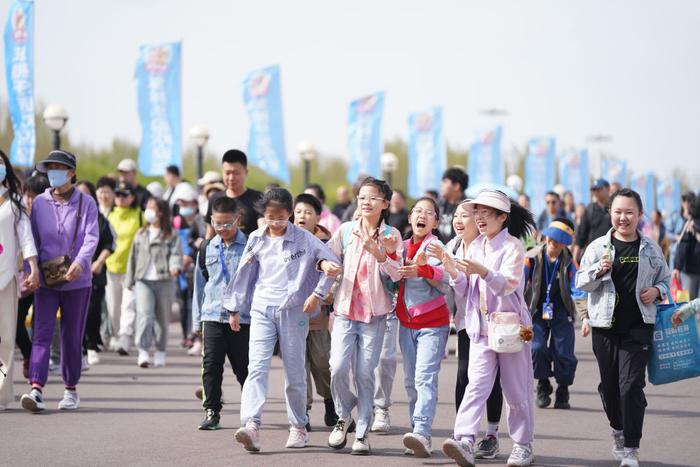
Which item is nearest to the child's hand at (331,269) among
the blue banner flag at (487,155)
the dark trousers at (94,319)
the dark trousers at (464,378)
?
the dark trousers at (464,378)

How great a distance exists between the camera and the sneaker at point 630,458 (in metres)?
7.41

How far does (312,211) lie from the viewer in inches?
363

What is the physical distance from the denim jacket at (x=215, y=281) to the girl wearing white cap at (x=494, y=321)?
2.25m

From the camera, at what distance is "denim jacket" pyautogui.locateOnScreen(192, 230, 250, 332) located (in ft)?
29.6

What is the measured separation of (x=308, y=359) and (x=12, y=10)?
11.5 m

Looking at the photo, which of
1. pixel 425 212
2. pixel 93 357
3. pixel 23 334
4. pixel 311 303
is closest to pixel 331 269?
pixel 311 303

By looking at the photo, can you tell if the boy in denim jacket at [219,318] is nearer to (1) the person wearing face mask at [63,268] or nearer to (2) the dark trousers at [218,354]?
(2) the dark trousers at [218,354]

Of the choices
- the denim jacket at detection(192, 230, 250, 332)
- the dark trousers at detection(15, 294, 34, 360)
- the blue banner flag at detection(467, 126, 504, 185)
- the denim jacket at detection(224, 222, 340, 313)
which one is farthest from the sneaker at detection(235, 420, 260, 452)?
the blue banner flag at detection(467, 126, 504, 185)

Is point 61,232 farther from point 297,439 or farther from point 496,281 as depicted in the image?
point 496,281

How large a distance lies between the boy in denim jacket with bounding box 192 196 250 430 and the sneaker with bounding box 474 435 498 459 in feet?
7.05

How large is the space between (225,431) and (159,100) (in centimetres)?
1333

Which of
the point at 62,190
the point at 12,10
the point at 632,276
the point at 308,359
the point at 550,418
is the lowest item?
the point at 550,418

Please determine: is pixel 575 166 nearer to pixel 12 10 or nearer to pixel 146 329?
pixel 12 10

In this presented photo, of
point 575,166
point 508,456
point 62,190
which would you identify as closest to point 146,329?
point 62,190
